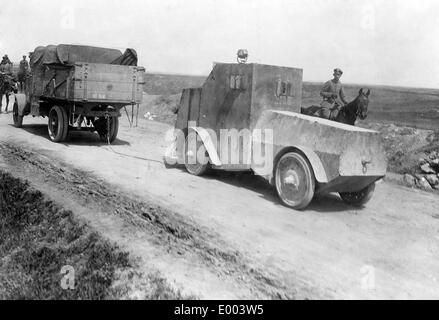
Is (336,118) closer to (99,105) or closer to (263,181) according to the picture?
(263,181)

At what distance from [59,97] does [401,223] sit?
27.9ft

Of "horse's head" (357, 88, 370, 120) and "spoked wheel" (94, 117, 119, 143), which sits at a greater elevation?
"horse's head" (357, 88, 370, 120)

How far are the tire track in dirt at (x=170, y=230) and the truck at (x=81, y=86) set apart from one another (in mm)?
2233

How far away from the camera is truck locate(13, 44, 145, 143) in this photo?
11.1 metres

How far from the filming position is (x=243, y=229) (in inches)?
243

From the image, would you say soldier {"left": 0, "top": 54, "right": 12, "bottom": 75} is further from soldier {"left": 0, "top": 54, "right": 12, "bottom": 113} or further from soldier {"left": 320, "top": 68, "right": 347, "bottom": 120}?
soldier {"left": 320, "top": 68, "right": 347, "bottom": 120}

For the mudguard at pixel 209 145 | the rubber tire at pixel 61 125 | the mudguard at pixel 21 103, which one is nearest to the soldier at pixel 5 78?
the mudguard at pixel 21 103

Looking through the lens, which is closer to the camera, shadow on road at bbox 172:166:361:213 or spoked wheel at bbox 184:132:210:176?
shadow on road at bbox 172:166:361:213

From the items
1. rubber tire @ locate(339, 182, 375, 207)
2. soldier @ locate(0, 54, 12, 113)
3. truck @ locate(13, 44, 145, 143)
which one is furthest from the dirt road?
soldier @ locate(0, 54, 12, 113)

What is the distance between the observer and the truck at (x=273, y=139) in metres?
7.05

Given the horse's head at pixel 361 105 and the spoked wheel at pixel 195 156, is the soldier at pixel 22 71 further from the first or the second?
the horse's head at pixel 361 105

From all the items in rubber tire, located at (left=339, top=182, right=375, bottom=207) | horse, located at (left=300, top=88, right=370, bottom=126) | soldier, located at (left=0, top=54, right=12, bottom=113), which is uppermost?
soldier, located at (left=0, top=54, right=12, bottom=113)

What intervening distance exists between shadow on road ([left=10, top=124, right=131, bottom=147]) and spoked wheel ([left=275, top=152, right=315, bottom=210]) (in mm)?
6261
